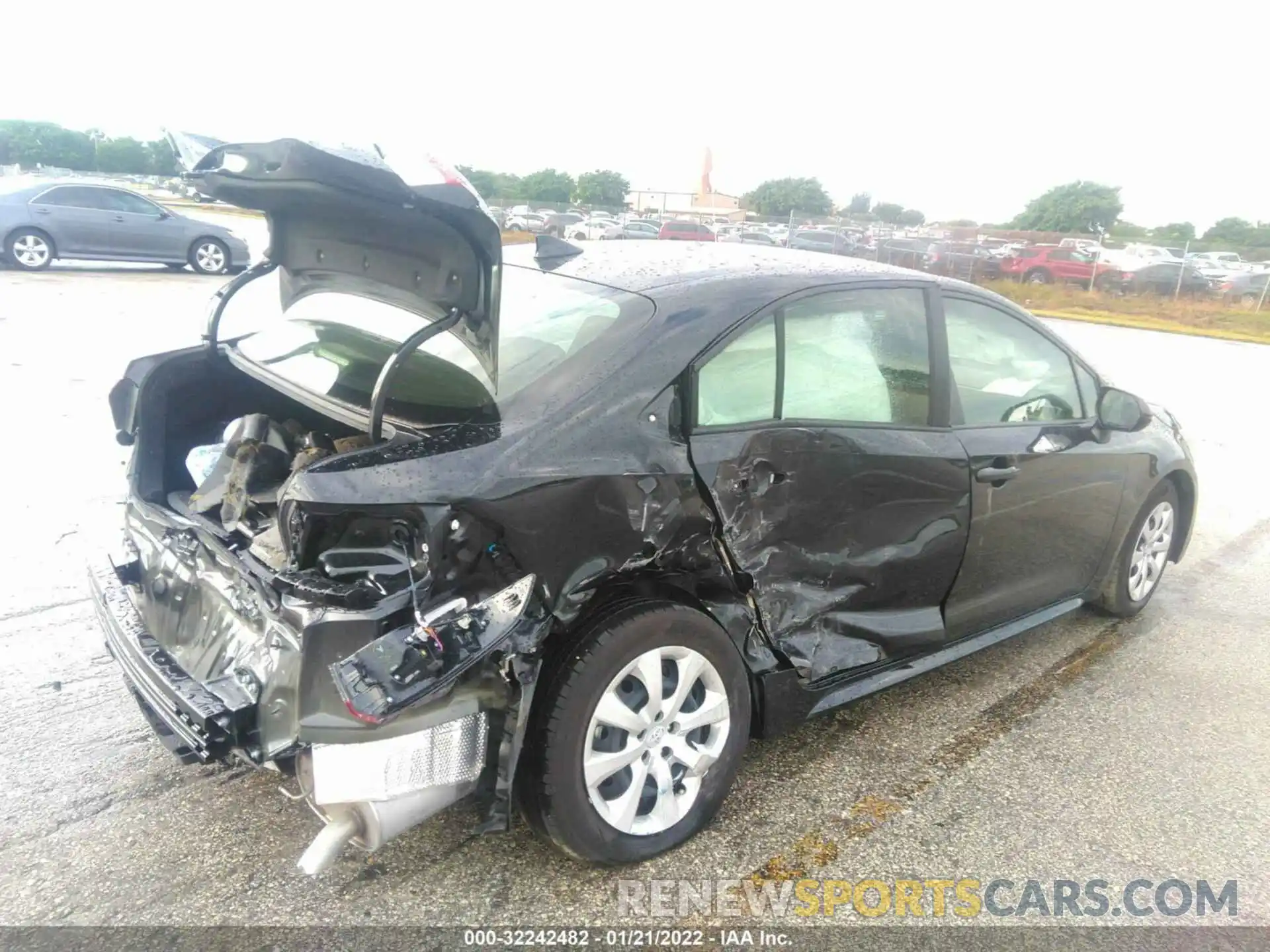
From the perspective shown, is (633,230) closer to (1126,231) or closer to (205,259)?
(205,259)

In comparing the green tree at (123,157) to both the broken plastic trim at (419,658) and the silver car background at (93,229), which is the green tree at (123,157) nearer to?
the silver car background at (93,229)

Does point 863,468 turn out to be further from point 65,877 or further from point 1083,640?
point 65,877

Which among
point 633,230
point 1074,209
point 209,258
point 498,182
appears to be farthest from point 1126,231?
point 209,258

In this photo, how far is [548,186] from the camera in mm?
60250

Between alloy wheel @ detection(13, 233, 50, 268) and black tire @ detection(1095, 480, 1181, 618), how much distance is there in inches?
625

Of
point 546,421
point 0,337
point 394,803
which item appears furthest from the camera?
point 0,337

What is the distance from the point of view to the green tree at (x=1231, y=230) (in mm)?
50844

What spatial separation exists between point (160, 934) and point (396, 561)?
111cm

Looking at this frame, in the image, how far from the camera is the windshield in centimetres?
268

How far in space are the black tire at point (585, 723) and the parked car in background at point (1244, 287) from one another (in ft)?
90.9

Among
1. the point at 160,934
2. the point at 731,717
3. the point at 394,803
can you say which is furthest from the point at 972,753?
the point at 160,934

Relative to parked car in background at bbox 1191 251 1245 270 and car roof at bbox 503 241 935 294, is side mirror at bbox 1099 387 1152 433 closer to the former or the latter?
car roof at bbox 503 241 935 294

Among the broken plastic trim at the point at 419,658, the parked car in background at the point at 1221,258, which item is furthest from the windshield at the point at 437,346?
the parked car in background at the point at 1221,258

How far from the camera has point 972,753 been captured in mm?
3316
